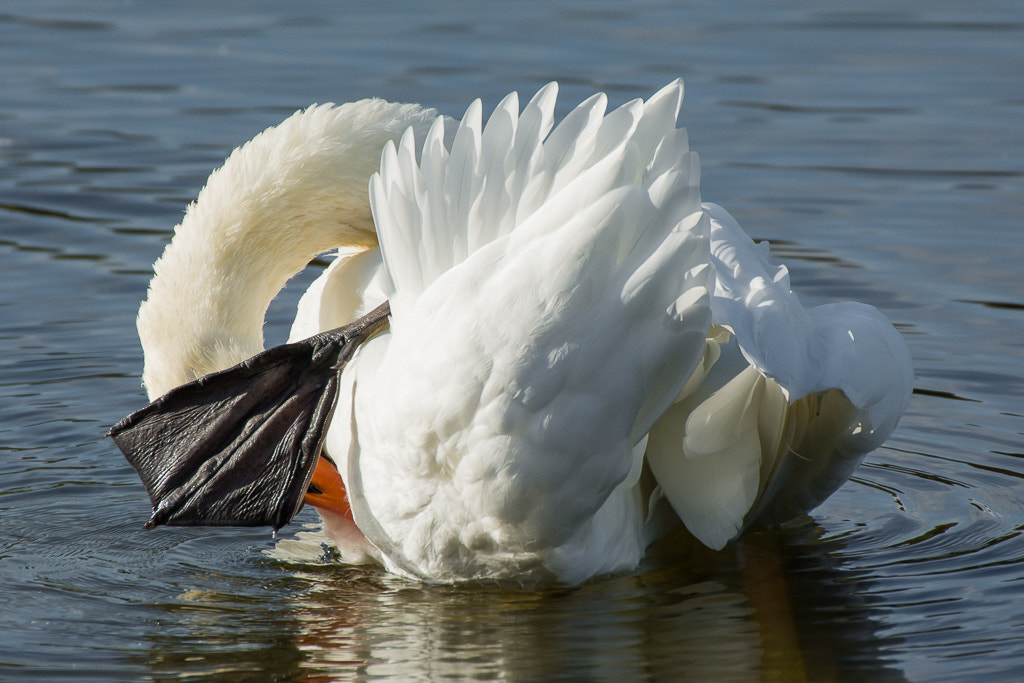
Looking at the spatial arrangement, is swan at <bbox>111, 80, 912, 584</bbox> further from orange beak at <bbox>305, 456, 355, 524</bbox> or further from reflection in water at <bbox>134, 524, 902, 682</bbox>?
reflection in water at <bbox>134, 524, 902, 682</bbox>

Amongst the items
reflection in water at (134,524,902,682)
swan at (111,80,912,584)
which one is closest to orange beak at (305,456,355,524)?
swan at (111,80,912,584)

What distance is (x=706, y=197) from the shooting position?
8.74 metres

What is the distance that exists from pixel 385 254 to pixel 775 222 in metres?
4.68

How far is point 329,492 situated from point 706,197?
4.45m

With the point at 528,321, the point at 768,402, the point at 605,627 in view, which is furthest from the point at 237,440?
the point at 768,402

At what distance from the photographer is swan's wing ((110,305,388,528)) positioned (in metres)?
4.51

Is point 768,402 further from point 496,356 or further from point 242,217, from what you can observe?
point 242,217

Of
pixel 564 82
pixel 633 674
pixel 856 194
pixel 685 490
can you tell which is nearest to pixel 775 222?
pixel 856 194

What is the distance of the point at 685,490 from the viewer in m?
4.45

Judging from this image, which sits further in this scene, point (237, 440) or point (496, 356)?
point (237, 440)

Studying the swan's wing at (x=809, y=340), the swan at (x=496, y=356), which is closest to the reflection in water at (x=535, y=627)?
the swan at (x=496, y=356)

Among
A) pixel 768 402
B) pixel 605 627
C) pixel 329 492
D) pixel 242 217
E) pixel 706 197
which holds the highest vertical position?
pixel 706 197

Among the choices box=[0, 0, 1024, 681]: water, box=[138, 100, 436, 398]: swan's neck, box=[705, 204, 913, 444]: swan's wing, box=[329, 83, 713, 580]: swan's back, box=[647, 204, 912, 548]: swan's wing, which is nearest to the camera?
box=[329, 83, 713, 580]: swan's back

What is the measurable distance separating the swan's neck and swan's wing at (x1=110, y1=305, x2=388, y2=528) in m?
0.16
